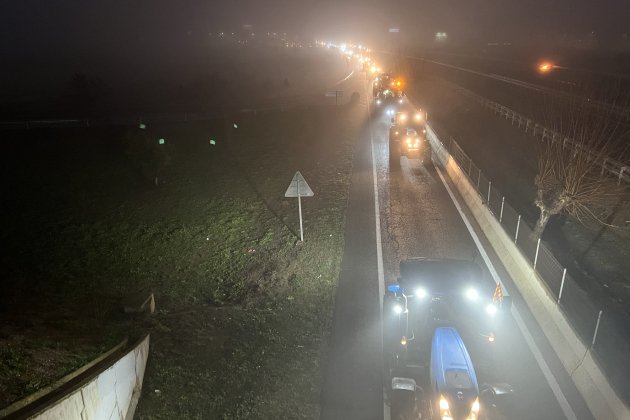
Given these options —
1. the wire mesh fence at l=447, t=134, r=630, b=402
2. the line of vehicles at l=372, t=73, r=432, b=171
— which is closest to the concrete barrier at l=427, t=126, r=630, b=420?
the wire mesh fence at l=447, t=134, r=630, b=402

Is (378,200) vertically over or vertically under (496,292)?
under

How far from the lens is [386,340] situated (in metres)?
9.12

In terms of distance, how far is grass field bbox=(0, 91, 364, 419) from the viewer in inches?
303

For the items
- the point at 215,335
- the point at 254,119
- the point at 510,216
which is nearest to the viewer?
the point at 215,335

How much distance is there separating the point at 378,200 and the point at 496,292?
959cm

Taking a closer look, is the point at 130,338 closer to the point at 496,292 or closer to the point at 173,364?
the point at 173,364

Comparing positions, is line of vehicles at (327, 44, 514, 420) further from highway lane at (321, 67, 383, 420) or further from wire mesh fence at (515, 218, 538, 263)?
wire mesh fence at (515, 218, 538, 263)

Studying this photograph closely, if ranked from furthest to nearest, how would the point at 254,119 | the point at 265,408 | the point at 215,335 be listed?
the point at 254,119
the point at 215,335
the point at 265,408

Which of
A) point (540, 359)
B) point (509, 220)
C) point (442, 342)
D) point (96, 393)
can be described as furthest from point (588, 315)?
point (96, 393)

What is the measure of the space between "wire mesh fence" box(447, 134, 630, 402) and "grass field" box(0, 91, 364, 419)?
16.4 ft

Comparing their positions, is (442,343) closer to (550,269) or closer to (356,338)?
(356,338)

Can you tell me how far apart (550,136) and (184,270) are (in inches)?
791

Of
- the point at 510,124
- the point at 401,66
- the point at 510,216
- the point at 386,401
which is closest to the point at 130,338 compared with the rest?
the point at 386,401

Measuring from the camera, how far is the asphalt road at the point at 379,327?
24.4 ft
